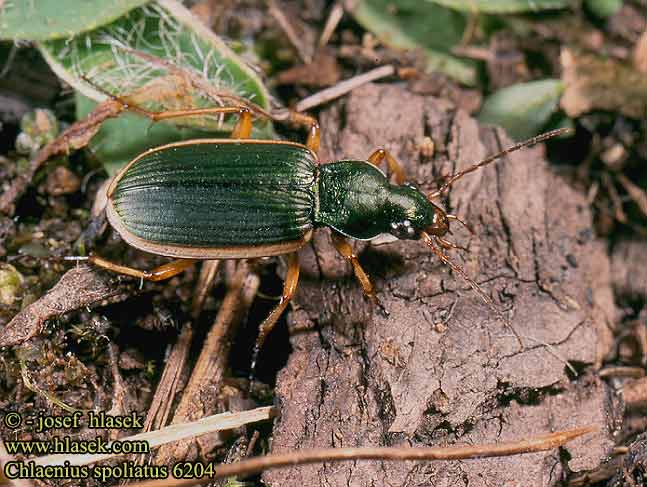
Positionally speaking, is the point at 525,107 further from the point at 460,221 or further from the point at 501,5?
the point at 460,221

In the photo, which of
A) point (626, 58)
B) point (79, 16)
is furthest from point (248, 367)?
point (626, 58)

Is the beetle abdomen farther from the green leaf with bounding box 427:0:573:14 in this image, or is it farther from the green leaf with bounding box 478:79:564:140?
the green leaf with bounding box 427:0:573:14

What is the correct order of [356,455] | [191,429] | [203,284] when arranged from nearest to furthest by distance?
[356,455], [191,429], [203,284]

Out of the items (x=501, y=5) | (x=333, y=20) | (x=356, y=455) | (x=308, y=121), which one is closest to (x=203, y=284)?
(x=308, y=121)

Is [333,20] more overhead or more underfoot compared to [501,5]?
more underfoot

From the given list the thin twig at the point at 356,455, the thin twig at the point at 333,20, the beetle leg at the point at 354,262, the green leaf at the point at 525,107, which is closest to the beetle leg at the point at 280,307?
the beetle leg at the point at 354,262

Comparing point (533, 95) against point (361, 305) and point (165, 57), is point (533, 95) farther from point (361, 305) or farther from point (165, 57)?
point (165, 57)

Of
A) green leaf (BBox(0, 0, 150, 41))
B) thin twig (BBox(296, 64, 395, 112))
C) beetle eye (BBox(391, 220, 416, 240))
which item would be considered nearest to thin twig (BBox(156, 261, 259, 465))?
beetle eye (BBox(391, 220, 416, 240))
